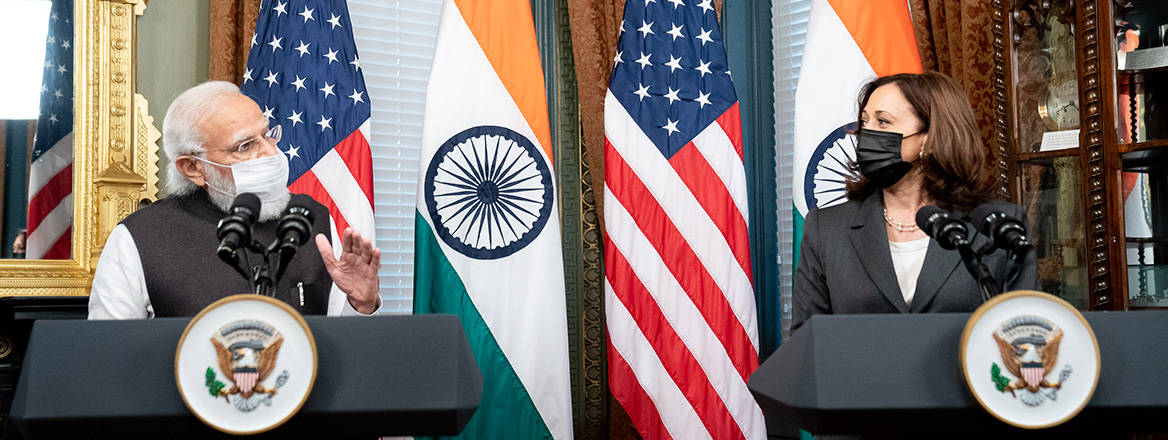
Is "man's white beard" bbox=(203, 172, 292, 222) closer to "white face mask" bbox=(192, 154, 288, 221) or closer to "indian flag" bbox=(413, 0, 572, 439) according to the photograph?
"white face mask" bbox=(192, 154, 288, 221)

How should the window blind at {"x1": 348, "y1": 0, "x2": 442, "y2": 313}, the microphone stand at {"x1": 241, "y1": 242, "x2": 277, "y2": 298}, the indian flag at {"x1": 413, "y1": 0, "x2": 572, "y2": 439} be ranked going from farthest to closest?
the window blind at {"x1": 348, "y1": 0, "x2": 442, "y2": 313} < the indian flag at {"x1": 413, "y1": 0, "x2": 572, "y2": 439} < the microphone stand at {"x1": 241, "y1": 242, "x2": 277, "y2": 298}

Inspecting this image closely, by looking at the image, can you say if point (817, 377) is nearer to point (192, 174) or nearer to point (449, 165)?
point (192, 174)

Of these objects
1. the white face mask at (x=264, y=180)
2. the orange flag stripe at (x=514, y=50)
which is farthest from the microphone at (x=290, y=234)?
the orange flag stripe at (x=514, y=50)

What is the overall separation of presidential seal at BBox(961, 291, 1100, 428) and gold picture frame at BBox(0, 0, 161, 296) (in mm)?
2802

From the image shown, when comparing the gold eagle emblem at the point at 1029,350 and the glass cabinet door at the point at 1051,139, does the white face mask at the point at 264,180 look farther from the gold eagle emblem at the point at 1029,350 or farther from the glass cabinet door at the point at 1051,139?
the glass cabinet door at the point at 1051,139

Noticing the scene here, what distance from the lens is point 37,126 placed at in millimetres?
3066

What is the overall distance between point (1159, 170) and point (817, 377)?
2148 mm

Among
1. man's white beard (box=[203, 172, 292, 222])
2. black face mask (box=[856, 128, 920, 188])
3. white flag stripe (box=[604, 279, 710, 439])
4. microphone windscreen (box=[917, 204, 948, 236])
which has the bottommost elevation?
white flag stripe (box=[604, 279, 710, 439])

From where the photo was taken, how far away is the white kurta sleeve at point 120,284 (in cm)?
204

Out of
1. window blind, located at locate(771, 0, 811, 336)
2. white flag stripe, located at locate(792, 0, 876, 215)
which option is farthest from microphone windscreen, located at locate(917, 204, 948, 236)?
window blind, located at locate(771, 0, 811, 336)

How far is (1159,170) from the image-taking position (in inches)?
110

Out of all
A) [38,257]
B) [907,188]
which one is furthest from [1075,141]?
[38,257]

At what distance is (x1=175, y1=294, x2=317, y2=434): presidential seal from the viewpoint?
48.9 inches

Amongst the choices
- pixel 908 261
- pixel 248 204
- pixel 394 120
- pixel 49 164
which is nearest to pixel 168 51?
pixel 49 164
